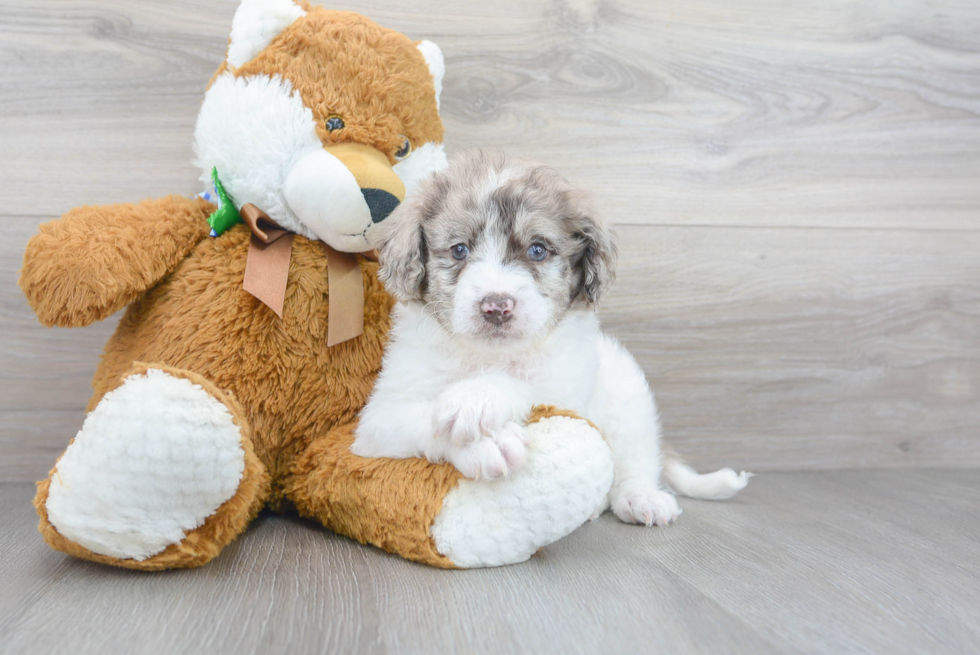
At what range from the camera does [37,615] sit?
46.8 inches

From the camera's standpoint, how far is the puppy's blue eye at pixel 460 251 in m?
1.58

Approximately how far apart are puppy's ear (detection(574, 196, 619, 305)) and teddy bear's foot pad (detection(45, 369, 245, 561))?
82 cm

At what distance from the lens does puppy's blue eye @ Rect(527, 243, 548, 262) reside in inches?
62.1

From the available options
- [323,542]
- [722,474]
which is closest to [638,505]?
[722,474]

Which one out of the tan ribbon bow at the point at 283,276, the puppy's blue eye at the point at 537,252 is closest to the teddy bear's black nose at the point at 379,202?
the tan ribbon bow at the point at 283,276

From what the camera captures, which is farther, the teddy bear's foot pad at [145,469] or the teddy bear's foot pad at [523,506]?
the teddy bear's foot pad at [523,506]

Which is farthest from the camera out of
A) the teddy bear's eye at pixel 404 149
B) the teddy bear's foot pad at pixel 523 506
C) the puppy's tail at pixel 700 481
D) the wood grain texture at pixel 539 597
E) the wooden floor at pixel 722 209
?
the puppy's tail at pixel 700 481

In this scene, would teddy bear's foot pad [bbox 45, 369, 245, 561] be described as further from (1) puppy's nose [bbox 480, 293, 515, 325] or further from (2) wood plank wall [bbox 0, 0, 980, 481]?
(2) wood plank wall [bbox 0, 0, 980, 481]

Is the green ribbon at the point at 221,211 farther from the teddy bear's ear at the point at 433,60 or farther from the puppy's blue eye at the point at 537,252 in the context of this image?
the puppy's blue eye at the point at 537,252

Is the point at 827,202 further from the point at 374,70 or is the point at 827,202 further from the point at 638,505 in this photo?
the point at 374,70

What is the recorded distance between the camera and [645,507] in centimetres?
183

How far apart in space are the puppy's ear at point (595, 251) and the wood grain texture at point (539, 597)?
0.59 m

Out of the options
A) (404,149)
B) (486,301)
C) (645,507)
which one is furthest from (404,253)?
(645,507)

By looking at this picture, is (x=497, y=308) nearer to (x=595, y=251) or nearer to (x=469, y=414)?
(x=469, y=414)
